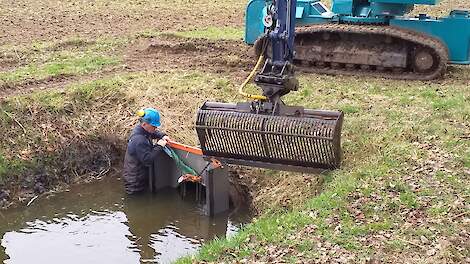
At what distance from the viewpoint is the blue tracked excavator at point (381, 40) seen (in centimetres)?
1251

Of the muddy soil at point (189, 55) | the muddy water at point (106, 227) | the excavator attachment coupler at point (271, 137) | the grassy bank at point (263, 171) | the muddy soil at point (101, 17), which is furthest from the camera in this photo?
the muddy soil at point (101, 17)

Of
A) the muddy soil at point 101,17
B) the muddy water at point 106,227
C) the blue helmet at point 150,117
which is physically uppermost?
the muddy soil at point 101,17

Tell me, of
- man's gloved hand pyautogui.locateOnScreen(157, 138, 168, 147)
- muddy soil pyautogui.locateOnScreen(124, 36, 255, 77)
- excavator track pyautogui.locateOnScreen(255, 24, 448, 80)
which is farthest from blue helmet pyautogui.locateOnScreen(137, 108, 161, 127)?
excavator track pyautogui.locateOnScreen(255, 24, 448, 80)

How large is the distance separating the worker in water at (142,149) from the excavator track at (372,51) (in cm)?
409

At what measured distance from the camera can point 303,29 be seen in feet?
42.3

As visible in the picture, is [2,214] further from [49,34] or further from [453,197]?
[49,34]

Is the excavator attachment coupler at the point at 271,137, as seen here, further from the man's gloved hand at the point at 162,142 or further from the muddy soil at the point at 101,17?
the muddy soil at the point at 101,17

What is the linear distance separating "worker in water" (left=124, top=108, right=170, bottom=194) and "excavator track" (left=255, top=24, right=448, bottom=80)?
4.09 m

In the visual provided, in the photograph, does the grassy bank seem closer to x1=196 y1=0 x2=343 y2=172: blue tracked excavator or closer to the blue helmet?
x1=196 y1=0 x2=343 y2=172: blue tracked excavator

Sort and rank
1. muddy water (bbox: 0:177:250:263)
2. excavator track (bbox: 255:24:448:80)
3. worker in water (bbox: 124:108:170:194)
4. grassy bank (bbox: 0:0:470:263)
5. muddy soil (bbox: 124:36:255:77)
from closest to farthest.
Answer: grassy bank (bbox: 0:0:470:263)
muddy water (bbox: 0:177:250:263)
worker in water (bbox: 124:108:170:194)
excavator track (bbox: 255:24:448:80)
muddy soil (bbox: 124:36:255:77)

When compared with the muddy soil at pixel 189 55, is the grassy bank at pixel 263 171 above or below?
below

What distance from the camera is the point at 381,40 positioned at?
1279 centimetres

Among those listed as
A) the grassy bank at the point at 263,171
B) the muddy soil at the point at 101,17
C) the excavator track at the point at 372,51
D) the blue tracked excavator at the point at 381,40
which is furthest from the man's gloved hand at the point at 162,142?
the muddy soil at the point at 101,17

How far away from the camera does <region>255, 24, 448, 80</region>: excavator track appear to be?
12.5 m
